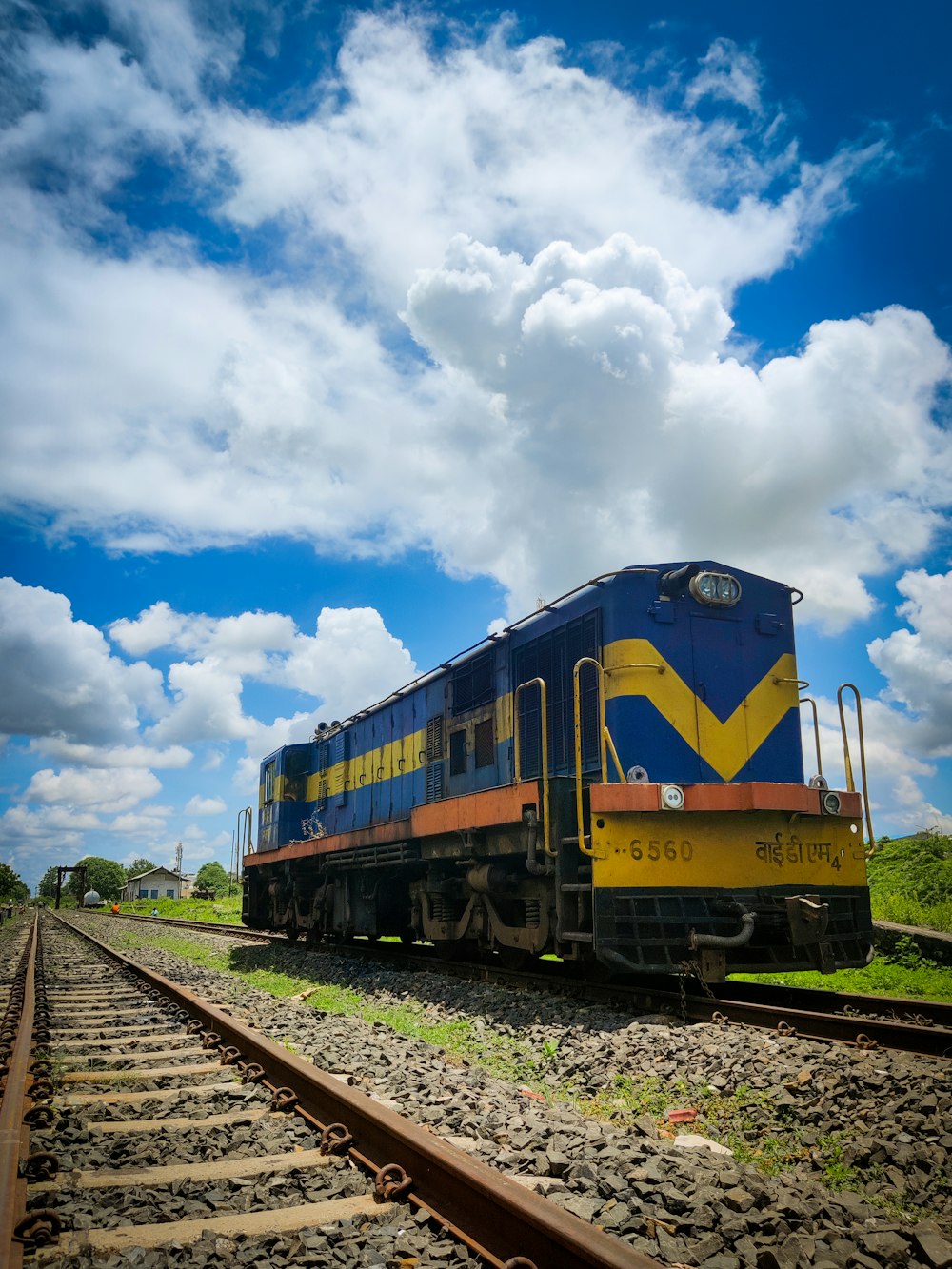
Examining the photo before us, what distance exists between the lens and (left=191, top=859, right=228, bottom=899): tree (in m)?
95.9

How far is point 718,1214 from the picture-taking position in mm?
2924

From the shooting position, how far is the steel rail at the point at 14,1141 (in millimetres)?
2672

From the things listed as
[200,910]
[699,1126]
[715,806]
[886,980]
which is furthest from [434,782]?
[200,910]

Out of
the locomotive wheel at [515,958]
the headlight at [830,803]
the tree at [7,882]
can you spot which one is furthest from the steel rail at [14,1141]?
the tree at [7,882]

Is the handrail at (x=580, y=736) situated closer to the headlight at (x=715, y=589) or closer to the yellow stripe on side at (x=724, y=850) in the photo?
the yellow stripe on side at (x=724, y=850)

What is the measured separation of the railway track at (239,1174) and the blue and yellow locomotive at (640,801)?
2917mm

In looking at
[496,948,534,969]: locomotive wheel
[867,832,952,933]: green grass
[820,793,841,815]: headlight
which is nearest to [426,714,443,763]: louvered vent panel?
[496,948,534,969]: locomotive wheel

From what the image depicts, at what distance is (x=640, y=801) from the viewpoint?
21.9ft

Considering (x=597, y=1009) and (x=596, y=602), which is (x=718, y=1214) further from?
(x=596, y=602)

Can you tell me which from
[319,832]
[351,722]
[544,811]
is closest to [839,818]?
[544,811]

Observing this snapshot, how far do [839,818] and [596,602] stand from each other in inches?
108

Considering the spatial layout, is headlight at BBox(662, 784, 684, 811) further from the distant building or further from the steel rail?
the distant building

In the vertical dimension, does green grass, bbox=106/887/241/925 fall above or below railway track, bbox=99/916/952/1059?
below

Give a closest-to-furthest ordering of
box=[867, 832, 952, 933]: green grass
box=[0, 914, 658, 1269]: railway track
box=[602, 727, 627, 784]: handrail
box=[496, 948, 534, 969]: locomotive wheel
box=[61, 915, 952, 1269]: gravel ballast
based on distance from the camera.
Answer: box=[0, 914, 658, 1269]: railway track → box=[61, 915, 952, 1269]: gravel ballast → box=[602, 727, 627, 784]: handrail → box=[496, 948, 534, 969]: locomotive wheel → box=[867, 832, 952, 933]: green grass
